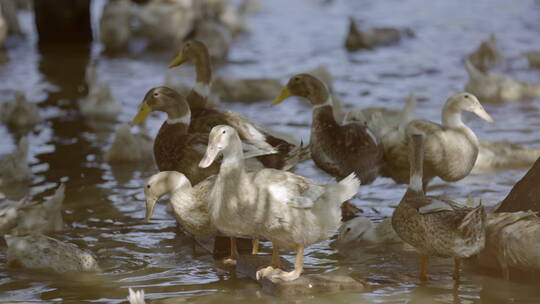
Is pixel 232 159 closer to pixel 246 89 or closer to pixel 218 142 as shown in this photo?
pixel 218 142

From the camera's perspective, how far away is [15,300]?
18.4 feet

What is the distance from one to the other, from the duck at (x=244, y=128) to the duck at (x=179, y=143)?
0.34 ft

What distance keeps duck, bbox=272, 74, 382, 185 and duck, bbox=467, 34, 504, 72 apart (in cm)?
620

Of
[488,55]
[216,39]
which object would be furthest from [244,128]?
[216,39]

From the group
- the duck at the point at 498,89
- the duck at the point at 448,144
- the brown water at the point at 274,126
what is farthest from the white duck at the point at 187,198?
the duck at the point at 498,89

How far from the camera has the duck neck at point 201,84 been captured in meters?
8.04

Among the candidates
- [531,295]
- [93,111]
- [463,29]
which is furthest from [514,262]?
[463,29]

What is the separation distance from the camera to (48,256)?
20.1 ft

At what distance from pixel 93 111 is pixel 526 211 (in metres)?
6.18

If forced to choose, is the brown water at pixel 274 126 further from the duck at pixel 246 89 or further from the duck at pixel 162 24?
the duck at pixel 162 24

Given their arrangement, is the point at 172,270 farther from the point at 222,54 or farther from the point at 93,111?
the point at 222,54

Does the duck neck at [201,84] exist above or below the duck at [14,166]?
above

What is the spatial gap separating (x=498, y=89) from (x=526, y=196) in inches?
201

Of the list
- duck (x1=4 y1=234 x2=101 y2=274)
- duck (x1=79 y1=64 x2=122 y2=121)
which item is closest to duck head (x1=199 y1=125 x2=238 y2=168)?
duck (x1=4 y1=234 x2=101 y2=274)
